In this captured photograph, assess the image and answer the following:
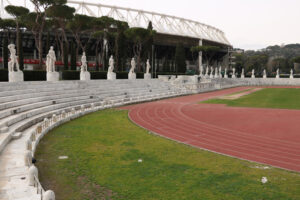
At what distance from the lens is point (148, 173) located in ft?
28.8

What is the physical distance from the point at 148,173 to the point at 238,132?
8.45m

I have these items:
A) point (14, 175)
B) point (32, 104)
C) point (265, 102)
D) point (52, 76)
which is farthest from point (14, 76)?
point (265, 102)

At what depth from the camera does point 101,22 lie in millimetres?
59938

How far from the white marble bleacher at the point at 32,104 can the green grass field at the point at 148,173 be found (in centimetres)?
94

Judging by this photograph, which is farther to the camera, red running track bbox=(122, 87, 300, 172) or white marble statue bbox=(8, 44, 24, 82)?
white marble statue bbox=(8, 44, 24, 82)

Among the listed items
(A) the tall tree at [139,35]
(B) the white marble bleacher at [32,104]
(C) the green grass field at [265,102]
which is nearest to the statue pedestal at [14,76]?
(B) the white marble bleacher at [32,104]

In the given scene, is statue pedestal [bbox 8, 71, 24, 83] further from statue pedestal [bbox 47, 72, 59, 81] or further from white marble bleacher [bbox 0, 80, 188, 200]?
statue pedestal [bbox 47, 72, 59, 81]

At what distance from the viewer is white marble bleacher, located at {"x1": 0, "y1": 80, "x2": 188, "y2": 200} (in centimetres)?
761

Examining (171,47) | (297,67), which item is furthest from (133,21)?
(297,67)

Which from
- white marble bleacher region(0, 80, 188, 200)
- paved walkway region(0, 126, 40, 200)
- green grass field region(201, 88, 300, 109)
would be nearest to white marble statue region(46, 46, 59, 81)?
white marble bleacher region(0, 80, 188, 200)

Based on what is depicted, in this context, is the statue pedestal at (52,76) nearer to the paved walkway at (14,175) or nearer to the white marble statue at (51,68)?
the white marble statue at (51,68)

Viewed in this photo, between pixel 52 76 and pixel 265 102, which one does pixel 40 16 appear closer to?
pixel 52 76

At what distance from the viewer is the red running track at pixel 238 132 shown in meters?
11.2

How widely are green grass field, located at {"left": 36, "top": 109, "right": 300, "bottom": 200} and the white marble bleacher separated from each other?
0.94 meters
